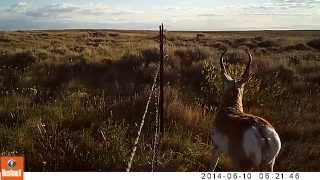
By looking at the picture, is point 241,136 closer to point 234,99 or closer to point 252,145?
point 252,145

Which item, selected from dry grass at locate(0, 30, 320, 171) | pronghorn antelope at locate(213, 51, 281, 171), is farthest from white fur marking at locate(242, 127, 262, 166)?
dry grass at locate(0, 30, 320, 171)

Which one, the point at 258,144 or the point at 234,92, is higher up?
Result: the point at 234,92

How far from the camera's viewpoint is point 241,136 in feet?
9.55

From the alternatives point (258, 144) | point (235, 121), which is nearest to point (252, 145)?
point (258, 144)

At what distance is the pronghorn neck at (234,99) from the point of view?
10.8 feet

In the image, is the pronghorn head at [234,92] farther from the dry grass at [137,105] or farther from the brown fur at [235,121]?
the dry grass at [137,105]

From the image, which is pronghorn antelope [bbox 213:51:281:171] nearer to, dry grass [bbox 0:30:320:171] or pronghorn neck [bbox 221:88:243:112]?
pronghorn neck [bbox 221:88:243:112]

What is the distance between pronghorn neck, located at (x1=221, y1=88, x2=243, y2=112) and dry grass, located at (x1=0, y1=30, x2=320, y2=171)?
0.66ft

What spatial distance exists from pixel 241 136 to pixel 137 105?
106cm

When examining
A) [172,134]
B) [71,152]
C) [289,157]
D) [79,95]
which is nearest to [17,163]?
[71,152]

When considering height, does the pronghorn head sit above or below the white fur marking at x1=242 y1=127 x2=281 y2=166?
above

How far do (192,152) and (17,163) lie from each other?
3.29 feet

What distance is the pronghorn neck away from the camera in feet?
10.8

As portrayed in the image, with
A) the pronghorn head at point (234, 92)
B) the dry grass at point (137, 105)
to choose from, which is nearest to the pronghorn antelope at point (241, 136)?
the pronghorn head at point (234, 92)
